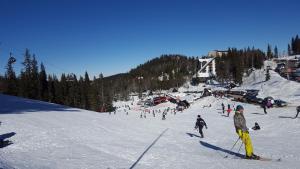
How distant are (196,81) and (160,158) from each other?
14235 centimetres

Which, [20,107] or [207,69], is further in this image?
[207,69]

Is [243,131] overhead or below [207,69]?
below

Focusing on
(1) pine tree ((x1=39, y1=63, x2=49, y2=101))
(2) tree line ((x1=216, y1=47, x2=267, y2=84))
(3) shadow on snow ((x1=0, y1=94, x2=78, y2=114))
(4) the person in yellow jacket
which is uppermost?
(2) tree line ((x1=216, y1=47, x2=267, y2=84))

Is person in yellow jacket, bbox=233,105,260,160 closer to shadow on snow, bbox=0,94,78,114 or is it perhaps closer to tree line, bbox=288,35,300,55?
shadow on snow, bbox=0,94,78,114

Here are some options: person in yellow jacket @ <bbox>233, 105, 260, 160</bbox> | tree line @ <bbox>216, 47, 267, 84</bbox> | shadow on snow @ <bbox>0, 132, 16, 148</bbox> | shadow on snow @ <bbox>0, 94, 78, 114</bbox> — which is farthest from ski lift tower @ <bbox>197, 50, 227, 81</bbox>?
shadow on snow @ <bbox>0, 132, 16, 148</bbox>

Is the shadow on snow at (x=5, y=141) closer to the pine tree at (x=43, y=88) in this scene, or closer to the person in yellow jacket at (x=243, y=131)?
the person in yellow jacket at (x=243, y=131)

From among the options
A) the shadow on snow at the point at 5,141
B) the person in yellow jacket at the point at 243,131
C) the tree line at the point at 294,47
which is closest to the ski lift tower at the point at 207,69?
the tree line at the point at 294,47

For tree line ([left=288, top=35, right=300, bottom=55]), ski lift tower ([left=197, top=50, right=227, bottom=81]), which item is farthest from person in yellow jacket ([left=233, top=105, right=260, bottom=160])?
tree line ([left=288, top=35, right=300, bottom=55])

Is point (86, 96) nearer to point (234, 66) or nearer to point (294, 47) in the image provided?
point (234, 66)

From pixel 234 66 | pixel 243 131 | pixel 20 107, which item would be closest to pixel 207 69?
pixel 234 66

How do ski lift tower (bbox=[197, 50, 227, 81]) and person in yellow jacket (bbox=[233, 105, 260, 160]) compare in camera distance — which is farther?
ski lift tower (bbox=[197, 50, 227, 81])

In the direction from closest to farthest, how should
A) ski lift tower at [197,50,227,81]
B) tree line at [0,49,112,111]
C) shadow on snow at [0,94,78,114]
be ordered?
Answer: shadow on snow at [0,94,78,114]
tree line at [0,49,112,111]
ski lift tower at [197,50,227,81]

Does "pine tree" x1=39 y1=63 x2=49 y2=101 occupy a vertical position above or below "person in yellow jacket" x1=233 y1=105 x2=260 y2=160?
above

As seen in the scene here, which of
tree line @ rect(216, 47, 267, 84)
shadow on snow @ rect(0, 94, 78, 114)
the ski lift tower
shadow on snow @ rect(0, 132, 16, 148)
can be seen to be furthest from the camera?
the ski lift tower
